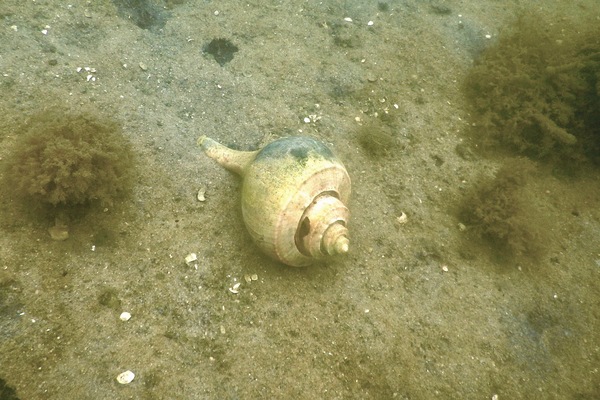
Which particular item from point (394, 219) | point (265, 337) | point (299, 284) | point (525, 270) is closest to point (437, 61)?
point (394, 219)

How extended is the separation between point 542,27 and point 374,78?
2443 millimetres

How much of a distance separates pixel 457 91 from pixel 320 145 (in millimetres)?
2428

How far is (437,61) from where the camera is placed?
14.4 ft

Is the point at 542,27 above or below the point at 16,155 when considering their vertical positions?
above

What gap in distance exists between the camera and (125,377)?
86.7 inches

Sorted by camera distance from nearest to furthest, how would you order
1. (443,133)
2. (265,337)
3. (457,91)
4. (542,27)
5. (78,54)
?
(265,337) → (78,54) → (443,133) → (457,91) → (542,27)

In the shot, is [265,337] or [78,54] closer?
[265,337]

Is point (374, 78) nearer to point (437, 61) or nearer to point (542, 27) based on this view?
point (437, 61)

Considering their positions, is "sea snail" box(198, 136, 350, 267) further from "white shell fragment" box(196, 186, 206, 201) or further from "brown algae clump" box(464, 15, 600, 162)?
"brown algae clump" box(464, 15, 600, 162)

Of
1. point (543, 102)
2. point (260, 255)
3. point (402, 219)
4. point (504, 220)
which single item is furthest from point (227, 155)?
point (543, 102)

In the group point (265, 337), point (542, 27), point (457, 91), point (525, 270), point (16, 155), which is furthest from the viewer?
point (542, 27)

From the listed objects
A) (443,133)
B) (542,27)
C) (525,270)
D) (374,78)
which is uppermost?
(542,27)

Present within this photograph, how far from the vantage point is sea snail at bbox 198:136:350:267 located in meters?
2.41

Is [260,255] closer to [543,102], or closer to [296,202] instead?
[296,202]
